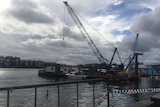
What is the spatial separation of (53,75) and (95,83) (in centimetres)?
12356

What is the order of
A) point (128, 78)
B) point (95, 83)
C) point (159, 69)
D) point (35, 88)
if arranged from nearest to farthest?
point (35, 88) < point (95, 83) < point (128, 78) < point (159, 69)

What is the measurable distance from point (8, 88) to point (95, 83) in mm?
3195

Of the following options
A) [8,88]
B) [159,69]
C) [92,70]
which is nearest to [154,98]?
[8,88]

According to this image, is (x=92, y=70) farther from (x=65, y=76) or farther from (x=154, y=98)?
(x=154, y=98)

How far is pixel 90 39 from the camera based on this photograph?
108 meters

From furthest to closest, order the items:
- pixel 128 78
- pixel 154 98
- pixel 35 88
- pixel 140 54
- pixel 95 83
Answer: pixel 140 54 → pixel 128 78 → pixel 95 83 → pixel 154 98 → pixel 35 88

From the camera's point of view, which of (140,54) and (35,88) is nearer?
(35,88)

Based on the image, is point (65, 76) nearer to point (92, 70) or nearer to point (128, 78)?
point (92, 70)

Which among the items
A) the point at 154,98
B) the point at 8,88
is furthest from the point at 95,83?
the point at 8,88

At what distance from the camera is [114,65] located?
4747 inches

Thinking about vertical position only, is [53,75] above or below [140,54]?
below

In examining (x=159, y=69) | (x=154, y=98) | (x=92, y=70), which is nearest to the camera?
(x=154, y=98)

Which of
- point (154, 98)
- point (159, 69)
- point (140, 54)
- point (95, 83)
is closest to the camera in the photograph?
point (154, 98)

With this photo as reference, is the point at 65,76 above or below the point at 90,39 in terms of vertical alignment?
below
